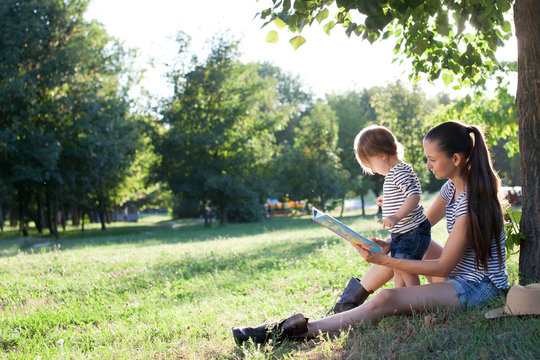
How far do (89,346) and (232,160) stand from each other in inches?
887

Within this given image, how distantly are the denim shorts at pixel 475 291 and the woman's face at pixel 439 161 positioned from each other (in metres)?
0.88

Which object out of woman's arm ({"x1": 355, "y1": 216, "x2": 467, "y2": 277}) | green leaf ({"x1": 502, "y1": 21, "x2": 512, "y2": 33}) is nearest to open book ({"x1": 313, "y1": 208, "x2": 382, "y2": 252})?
woman's arm ({"x1": 355, "y1": 216, "x2": 467, "y2": 277})

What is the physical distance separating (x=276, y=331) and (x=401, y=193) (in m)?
1.71

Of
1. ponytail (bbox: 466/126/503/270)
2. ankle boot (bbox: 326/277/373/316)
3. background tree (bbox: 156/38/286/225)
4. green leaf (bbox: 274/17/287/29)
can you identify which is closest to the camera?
ponytail (bbox: 466/126/503/270)

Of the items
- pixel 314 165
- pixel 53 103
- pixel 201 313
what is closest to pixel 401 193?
pixel 201 313

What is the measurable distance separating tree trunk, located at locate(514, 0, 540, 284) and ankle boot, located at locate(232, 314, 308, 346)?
2189mm

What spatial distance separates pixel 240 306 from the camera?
5516 mm

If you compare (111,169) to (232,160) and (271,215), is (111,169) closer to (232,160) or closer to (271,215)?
(232,160)

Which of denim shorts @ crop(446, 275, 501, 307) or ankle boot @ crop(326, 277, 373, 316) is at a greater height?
denim shorts @ crop(446, 275, 501, 307)

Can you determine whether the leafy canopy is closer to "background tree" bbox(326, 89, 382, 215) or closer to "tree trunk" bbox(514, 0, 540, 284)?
"tree trunk" bbox(514, 0, 540, 284)

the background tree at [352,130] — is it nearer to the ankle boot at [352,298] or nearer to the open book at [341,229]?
the ankle boot at [352,298]

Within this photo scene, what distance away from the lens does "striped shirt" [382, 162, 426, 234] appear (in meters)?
4.23

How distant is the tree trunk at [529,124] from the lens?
4281mm

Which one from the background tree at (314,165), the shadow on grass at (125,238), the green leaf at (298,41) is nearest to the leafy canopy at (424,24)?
the green leaf at (298,41)
